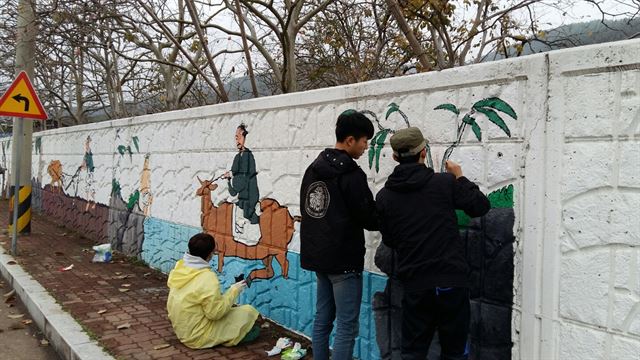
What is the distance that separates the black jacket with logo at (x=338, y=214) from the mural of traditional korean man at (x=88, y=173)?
25.1 feet

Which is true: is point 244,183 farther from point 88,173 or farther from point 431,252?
point 88,173

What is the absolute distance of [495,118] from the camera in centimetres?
290

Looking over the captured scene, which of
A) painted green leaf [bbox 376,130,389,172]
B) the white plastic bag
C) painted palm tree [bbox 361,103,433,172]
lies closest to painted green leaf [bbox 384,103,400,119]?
painted palm tree [bbox 361,103,433,172]

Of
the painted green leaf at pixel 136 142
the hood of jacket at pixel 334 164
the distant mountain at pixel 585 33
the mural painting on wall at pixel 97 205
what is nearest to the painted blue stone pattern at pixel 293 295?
the hood of jacket at pixel 334 164

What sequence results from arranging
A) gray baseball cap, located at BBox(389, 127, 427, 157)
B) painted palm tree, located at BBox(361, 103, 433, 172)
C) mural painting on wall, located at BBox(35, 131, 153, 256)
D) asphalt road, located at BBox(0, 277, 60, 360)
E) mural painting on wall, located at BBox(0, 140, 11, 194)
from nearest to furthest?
gray baseball cap, located at BBox(389, 127, 427, 157), painted palm tree, located at BBox(361, 103, 433, 172), asphalt road, located at BBox(0, 277, 60, 360), mural painting on wall, located at BBox(35, 131, 153, 256), mural painting on wall, located at BBox(0, 140, 11, 194)

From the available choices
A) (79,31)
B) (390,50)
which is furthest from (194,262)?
(390,50)

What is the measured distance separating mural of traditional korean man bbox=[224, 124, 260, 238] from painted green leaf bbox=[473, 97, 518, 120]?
2.62 metres

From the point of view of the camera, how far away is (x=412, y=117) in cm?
342

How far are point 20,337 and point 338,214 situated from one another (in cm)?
387

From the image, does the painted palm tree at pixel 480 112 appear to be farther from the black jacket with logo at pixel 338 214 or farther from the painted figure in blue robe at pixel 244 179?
the painted figure in blue robe at pixel 244 179

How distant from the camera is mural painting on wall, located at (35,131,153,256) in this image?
25.3 feet

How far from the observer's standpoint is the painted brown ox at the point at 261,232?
15.3 ft

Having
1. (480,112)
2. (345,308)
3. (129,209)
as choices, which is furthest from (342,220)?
(129,209)

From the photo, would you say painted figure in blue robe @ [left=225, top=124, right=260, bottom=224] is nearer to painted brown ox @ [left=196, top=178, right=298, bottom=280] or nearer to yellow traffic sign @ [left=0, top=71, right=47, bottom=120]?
painted brown ox @ [left=196, top=178, right=298, bottom=280]
